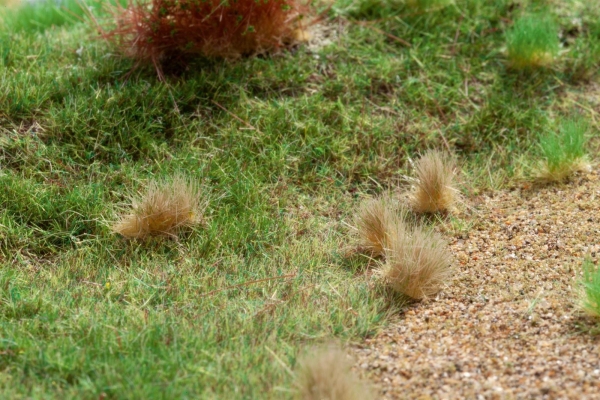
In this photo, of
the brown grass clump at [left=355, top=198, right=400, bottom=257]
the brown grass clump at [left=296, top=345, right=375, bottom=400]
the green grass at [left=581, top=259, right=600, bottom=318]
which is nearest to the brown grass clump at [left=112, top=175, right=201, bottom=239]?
the brown grass clump at [left=355, top=198, right=400, bottom=257]

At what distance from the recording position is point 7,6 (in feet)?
18.3

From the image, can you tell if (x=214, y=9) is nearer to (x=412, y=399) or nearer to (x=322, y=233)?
(x=322, y=233)

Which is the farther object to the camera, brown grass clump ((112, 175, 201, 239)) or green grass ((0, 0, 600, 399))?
brown grass clump ((112, 175, 201, 239))

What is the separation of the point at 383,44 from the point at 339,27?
34 centimetres

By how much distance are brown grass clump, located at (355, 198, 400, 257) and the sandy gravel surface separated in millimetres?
360

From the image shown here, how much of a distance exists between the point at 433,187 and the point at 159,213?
4.58ft

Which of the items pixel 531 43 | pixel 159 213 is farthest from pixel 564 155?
pixel 159 213

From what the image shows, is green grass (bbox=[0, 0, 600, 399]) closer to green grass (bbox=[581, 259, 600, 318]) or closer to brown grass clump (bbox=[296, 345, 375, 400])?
brown grass clump (bbox=[296, 345, 375, 400])

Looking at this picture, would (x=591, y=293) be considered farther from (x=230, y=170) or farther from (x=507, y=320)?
(x=230, y=170)

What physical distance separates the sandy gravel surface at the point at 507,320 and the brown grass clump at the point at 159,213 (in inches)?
47.1

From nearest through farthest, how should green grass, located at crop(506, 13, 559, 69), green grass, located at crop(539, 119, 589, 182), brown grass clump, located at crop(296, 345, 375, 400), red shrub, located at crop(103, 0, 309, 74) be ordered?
brown grass clump, located at crop(296, 345, 375, 400) < green grass, located at crop(539, 119, 589, 182) < red shrub, located at crop(103, 0, 309, 74) < green grass, located at crop(506, 13, 559, 69)

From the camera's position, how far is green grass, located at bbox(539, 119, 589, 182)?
13.6 ft

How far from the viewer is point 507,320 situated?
3.12 meters

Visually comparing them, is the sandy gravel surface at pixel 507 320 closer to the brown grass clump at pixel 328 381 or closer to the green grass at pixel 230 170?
the brown grass clump at pixel 328 381
